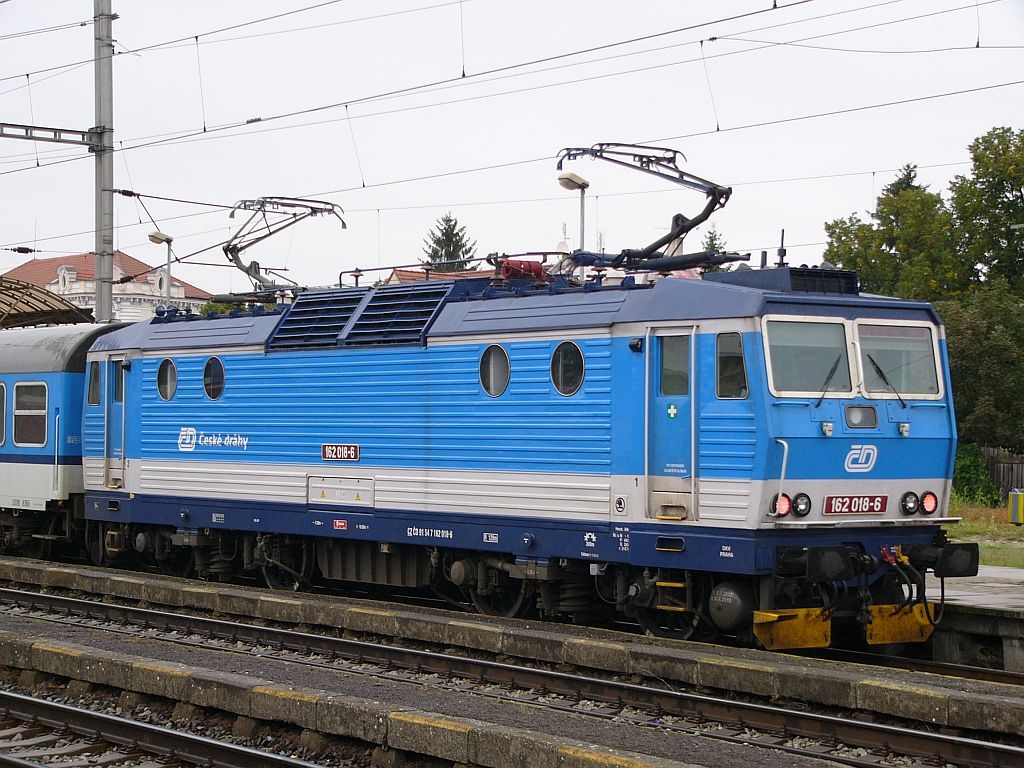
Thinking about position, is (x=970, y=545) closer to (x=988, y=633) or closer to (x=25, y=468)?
(x=988, y=633)

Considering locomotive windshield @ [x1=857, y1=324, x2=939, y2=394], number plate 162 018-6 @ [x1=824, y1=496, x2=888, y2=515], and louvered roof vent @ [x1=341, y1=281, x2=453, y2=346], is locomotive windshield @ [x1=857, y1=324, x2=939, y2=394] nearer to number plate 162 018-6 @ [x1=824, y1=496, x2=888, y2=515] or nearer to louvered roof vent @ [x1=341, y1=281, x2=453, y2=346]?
number plate 162 018-6 @ [x1=824, y1=496, x2=888, y2=515]

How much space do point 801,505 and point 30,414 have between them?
13.8 meters

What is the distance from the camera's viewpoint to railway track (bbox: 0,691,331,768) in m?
9.45

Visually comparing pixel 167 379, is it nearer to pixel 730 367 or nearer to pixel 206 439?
pixel 206 439

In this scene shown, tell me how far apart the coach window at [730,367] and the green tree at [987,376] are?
83.1 ft

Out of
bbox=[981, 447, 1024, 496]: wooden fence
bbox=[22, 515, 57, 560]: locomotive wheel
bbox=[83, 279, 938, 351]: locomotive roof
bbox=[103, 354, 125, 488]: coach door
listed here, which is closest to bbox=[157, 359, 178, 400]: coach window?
bbox=[83, 279, 938, 351]: locomotive roof

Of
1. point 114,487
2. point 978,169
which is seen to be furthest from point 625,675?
point 978,169

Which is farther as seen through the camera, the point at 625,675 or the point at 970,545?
the point at 970,545

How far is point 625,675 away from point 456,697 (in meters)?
1.82

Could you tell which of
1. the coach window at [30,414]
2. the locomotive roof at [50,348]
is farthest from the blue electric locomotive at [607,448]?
the coach window at [30,414]

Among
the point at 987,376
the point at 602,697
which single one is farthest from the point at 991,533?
the point at 602,697

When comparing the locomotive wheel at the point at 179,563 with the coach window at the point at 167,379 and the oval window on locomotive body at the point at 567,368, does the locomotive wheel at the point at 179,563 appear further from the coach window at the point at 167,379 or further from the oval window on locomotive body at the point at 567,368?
the oval window on locomotive body at the point at 567,368

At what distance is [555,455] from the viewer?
14.1 meters

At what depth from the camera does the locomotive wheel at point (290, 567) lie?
1778 centimetres
